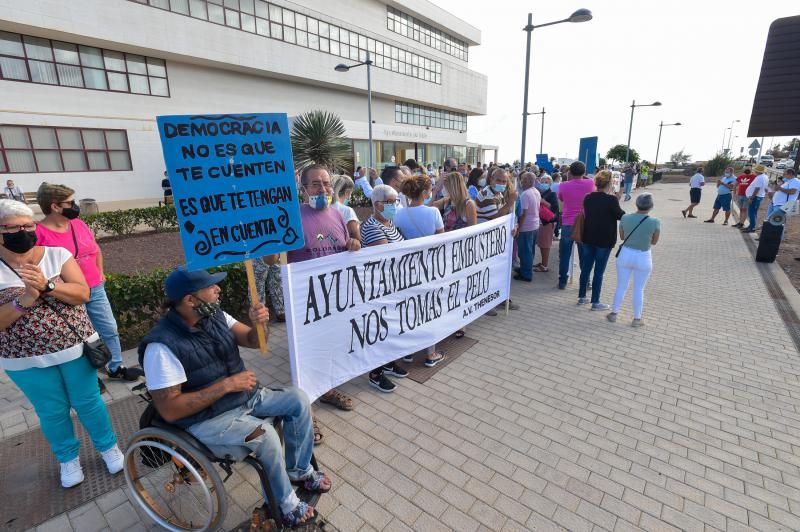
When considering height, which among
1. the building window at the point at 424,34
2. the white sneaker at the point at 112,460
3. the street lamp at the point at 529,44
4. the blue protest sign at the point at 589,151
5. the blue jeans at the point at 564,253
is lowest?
the white sneaker at the point at 112,460

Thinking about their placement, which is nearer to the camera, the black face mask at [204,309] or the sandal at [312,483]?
the black face mask at [204,309]

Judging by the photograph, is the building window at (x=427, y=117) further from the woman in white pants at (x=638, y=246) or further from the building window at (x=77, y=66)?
the woman in white pants at (x=638, y=246)

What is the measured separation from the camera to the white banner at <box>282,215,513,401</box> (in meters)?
2.96

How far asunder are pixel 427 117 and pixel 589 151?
3241 centimetres

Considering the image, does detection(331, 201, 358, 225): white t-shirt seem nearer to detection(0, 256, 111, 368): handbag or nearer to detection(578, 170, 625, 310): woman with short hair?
detection(0, 256, 111, 368): handbag

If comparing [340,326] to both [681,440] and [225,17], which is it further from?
[225,17]

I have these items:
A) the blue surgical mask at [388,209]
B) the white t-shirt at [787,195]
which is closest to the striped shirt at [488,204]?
the blue surgical mask at [388,209]

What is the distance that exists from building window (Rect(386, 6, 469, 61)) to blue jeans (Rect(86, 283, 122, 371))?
39.3 metres

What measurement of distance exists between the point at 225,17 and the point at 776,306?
96.9ft

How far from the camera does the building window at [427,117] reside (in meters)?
39.8

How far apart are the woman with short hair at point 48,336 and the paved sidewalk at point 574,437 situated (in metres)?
0.49

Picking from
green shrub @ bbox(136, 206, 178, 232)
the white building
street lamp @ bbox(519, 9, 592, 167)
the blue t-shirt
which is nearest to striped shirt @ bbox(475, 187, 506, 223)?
street lamp @ bbox(519, 9, 592, 167)

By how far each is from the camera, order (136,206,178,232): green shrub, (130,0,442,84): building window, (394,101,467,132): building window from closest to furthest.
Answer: (136,206,178,232): green shrub < (130,0,442,84): building window < (394,101,467,132): building window

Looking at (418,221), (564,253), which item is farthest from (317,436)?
(564,253)
